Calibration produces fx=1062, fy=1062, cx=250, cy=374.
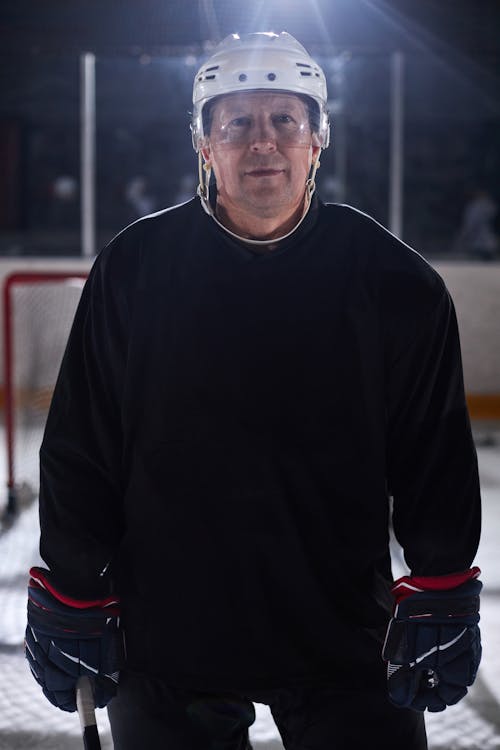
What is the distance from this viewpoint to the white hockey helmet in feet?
4.69

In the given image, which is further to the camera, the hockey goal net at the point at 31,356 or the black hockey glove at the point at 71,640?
the hockey goal net at the point at 31,356

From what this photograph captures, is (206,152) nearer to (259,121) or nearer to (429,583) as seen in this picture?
(259,121)

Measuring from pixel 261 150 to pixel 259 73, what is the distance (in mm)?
107

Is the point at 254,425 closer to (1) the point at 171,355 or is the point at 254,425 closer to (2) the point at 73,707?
(1) the point at 171,355

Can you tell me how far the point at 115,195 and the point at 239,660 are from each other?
21.0 metres

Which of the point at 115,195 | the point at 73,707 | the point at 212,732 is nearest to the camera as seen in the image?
the point at 212,732

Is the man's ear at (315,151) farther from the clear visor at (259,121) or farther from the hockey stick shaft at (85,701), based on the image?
the hockey stick shaft at (85,701)

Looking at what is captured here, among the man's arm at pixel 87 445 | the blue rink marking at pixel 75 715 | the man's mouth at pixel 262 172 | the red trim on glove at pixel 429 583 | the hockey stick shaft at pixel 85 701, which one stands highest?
the man's mouth at pixel 262 172

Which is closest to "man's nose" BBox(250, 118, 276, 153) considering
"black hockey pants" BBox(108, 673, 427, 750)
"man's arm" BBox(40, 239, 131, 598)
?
"man's arm" BBox(40, 239, 131, 598)

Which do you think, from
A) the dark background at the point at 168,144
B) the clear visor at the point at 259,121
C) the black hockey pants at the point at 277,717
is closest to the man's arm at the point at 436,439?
the black hockey pants at the point at 277,717

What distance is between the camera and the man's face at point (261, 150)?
4.64 ft

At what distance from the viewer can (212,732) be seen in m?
1.34

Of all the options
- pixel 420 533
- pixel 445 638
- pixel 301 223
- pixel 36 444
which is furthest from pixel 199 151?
pixel 36 444

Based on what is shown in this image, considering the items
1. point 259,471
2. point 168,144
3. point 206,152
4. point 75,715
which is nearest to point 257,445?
point 259,471
